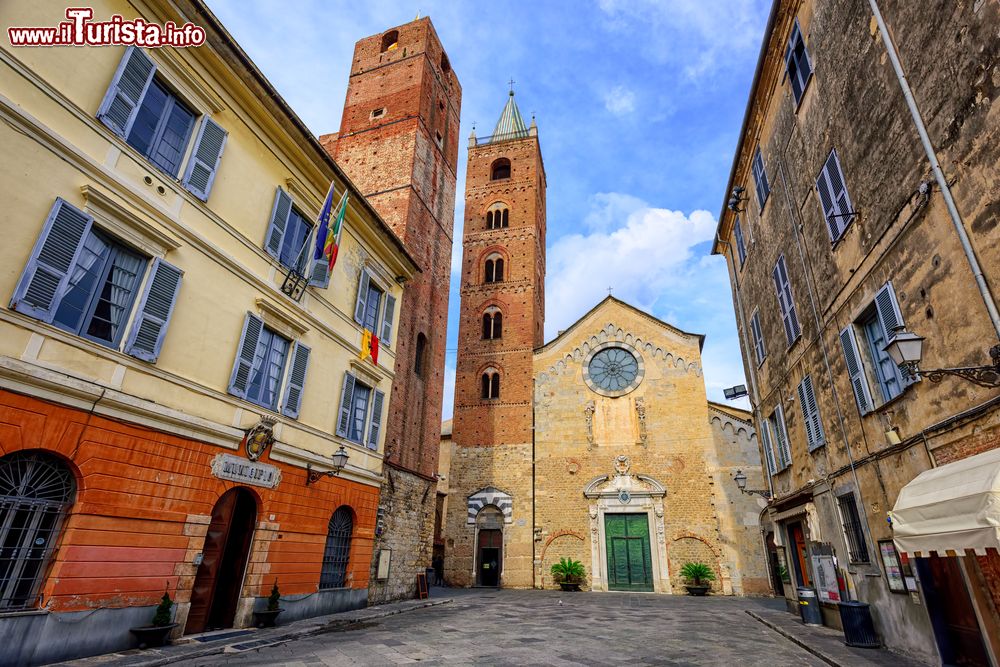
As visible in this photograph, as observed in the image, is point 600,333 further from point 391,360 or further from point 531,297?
point 391,360

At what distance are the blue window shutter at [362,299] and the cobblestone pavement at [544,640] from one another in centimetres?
663

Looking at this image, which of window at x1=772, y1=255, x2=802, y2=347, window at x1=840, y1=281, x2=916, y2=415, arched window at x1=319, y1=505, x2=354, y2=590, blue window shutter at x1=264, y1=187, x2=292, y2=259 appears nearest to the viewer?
window at x1=840, y1=281, x2=916, y2=415

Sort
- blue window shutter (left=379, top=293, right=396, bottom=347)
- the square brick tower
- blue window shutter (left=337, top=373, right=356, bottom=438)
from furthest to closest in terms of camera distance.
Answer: the square brick tower < blue window shutter (left=379, top=293, right=396, bottom=347) < blue window shutter (left=337, top=373, right=356, bottom=438)

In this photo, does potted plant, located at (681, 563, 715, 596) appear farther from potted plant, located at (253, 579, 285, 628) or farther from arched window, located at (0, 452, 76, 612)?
arched window, located at (0, 452, 76, 612)

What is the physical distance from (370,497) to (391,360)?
141 inches

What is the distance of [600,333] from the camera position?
24.6m

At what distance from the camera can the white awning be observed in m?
4.40

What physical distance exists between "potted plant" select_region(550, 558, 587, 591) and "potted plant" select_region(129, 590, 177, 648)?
16120mm

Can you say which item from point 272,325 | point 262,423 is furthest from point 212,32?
point 262,423

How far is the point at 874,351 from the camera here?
7633 mm

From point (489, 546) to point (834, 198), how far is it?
19.0 m

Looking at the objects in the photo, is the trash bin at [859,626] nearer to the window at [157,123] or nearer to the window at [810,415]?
the window at [810,415]

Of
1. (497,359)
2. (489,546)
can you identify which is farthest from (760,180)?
(489,546)

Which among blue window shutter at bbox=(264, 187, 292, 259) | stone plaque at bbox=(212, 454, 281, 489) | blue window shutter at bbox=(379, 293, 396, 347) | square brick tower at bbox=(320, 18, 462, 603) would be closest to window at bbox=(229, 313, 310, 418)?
stone plaque at bbox=(212, 454, 281, 489)
